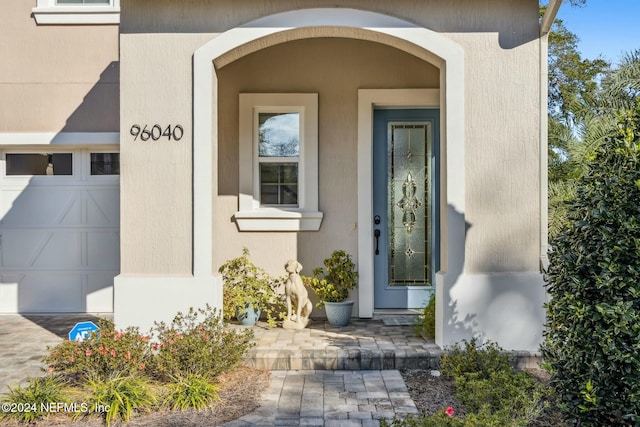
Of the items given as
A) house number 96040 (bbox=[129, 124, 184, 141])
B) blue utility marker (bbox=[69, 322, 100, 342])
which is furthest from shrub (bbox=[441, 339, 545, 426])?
house number 96040 (bbox=[129, 124, 184, 141])

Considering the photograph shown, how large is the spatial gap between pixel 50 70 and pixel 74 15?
784 millimetres

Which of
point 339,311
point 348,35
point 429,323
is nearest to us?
point 348,35

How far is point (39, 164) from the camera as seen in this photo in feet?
23.9

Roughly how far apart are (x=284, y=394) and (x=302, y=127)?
3.30 meters

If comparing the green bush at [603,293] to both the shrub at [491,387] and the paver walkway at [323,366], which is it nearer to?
the shrub at [491,387]

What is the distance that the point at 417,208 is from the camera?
647cm

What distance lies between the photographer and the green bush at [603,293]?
2775mm

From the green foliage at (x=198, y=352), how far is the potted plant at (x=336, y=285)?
148 centimetres

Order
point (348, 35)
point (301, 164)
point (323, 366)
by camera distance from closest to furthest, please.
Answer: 1. point (323, 366)
2. point (348, 35)
3. point (301, 164)

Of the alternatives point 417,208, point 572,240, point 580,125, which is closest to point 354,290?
point 417,208

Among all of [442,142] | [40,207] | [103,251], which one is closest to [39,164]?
[40,207]

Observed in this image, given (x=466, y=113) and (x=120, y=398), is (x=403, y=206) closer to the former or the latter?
(x=466, y=113)

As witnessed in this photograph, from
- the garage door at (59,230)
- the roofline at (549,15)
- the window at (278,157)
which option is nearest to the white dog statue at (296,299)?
the window at (278,157)

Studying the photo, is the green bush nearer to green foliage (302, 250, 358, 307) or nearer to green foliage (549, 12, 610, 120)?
green foliage (302, 250, 358, 307)
